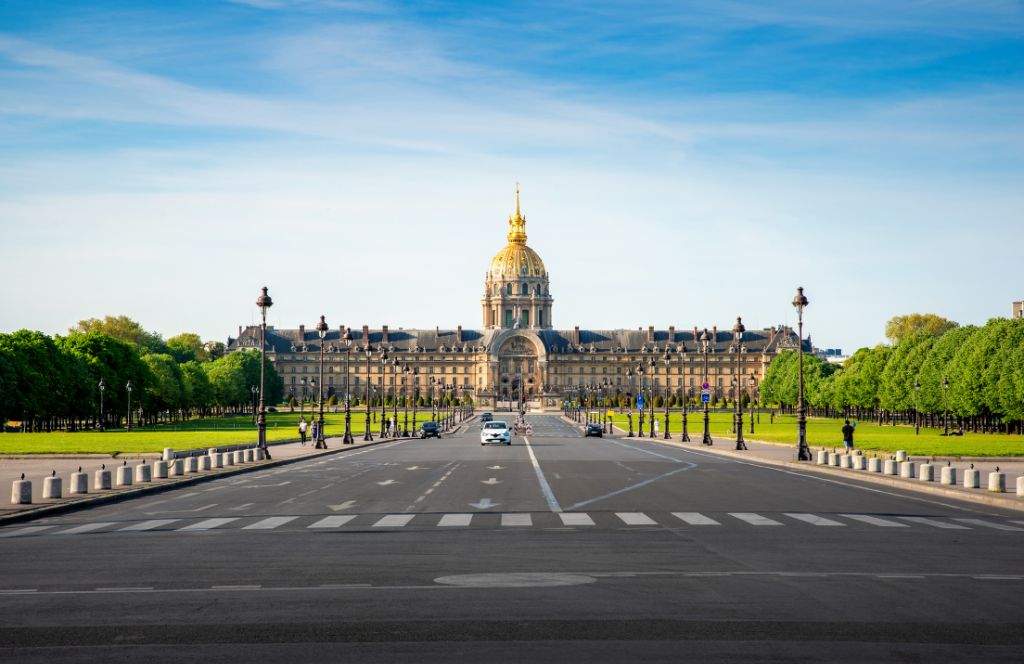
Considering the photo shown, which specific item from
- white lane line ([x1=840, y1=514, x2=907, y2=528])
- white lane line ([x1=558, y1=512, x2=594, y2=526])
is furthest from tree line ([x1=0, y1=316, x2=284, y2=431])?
white lane line ([x1=840, y1=514, x2=907, y2=528])

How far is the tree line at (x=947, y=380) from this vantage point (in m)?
92.8

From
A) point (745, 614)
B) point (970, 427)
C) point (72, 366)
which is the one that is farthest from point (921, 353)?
point (745, 614)

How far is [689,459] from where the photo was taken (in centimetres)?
5591

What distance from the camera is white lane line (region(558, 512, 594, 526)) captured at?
935 inches

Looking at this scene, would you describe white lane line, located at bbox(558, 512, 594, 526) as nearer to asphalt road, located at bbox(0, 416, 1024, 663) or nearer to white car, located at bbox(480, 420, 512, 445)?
asphalt road, located at bbox(0, 416, 1024, 663)

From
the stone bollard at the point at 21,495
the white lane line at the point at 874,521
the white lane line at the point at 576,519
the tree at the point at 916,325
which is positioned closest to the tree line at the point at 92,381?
the stone bollard at the point at 21,495

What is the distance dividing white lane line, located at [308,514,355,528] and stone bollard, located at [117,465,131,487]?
10.9m

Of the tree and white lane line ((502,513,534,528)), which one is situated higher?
the tree

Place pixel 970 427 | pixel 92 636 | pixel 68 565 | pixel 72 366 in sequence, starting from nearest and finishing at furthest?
pixel 92 636 < pixel 68 565 < pixel 72 366 < pixel 970 427

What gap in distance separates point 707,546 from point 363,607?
7757 millimetres

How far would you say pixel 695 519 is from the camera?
24828mm

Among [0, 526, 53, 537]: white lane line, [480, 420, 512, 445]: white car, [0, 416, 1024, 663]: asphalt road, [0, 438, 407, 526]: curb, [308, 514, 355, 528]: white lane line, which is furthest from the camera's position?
[480, 420, 512, 445]: white car

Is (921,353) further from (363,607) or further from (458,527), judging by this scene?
(363,607)

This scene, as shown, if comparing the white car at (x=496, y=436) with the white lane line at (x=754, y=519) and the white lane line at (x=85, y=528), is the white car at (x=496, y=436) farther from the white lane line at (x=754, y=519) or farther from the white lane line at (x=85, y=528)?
the white lane line at (x=85, y=528)
